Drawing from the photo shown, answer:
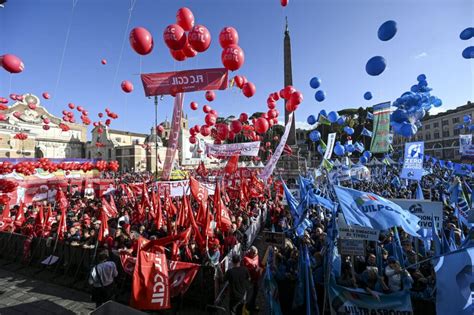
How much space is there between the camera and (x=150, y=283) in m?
4.90

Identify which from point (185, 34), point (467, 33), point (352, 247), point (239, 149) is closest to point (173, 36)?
point (185, 34)

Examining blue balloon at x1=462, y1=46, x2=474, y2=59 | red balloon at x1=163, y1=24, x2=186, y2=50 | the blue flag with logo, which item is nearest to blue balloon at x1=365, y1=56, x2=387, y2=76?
blue balloon at x1=462, y1=46, x2=474, y2=59

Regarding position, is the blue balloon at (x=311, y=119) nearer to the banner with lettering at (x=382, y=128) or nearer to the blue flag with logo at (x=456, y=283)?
the banner with lettering at (x=382, y=128)

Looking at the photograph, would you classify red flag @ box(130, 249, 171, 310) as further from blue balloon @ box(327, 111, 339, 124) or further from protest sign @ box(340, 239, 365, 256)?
blue balloon @ box(327, 111, 339, 124)

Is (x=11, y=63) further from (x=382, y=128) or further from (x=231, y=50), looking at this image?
(x=382, y=128)

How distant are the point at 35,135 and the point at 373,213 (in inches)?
2651

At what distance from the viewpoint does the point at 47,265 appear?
7672mm

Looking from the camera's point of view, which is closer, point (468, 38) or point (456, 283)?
point (456, 283)

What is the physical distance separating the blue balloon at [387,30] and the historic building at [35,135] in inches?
2018

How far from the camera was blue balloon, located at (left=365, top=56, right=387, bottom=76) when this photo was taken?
9.91 metres

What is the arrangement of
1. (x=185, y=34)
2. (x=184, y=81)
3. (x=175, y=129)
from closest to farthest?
(x=185, y=34) → (x=184, y=81) → (x=175, y=129)

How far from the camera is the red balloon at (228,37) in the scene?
8.59 m

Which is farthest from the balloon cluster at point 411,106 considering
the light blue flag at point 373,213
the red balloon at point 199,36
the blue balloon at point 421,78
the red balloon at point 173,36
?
the red balloon at point 173,36

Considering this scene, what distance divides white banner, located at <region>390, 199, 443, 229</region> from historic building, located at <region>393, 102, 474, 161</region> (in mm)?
55674
